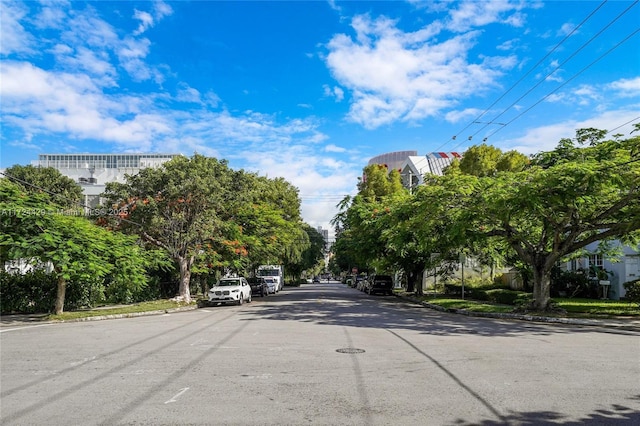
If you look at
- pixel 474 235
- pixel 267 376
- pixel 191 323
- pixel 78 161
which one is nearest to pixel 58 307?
pixel 191 323

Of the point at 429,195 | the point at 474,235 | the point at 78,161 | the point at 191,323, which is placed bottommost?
the point at 191,323

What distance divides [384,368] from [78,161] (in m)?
90.0

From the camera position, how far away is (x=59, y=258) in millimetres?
17562

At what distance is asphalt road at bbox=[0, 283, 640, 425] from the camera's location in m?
5.99

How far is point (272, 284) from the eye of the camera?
147 ft

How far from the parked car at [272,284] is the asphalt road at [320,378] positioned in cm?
2971

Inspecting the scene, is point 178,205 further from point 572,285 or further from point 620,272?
point 620,272

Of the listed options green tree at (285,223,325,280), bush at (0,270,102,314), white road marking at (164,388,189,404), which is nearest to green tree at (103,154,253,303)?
bush at (0,270,102,314)

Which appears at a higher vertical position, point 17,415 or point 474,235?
point 474,235

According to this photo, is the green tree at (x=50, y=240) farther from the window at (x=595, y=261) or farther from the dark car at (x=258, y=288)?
the window at (x=595, y=261)

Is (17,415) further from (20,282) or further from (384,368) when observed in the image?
(20,282)

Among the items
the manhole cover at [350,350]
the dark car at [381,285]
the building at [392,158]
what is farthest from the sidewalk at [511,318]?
the building at [392,158]

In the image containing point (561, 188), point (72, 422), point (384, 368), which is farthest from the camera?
point (561, 188)

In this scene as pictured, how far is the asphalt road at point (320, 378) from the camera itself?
5988 mm
